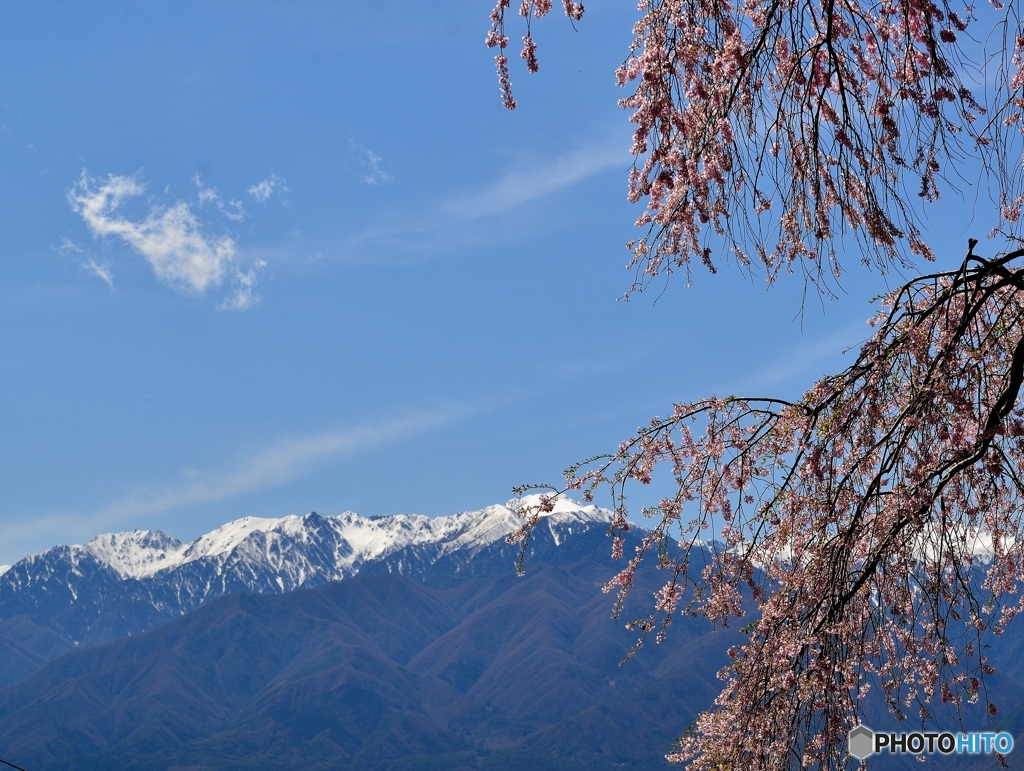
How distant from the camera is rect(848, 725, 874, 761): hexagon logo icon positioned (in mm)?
9398

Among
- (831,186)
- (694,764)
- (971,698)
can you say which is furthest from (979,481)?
(694,764)

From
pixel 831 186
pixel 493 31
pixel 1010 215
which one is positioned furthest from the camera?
pixel 1010 215

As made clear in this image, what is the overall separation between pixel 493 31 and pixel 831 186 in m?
2.94

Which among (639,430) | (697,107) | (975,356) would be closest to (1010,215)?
(975,356)

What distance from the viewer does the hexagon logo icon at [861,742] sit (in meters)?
9.40

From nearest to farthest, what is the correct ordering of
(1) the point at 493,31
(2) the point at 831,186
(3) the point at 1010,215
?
(1) the point at 493,31
(2) the point at 831,186
(3) the point at 1010,215

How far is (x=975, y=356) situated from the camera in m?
7.97

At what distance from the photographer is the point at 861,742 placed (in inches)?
395

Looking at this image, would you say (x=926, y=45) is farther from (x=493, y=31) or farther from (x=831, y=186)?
(x=493, y=31)

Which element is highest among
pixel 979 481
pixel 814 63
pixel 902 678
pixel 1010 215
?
pixel 814 63

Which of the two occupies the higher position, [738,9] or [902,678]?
[738,9]

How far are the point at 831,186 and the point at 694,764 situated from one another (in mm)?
5141

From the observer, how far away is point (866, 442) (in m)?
8.60

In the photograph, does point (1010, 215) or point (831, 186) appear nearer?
point (831, 186)
